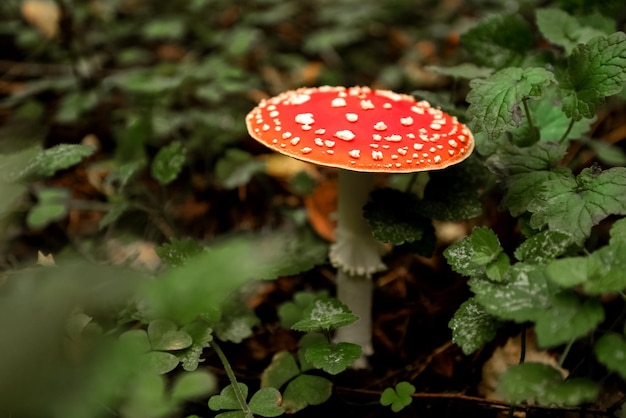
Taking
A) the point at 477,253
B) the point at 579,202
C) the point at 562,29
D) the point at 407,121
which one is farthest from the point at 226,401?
the point at 562,29

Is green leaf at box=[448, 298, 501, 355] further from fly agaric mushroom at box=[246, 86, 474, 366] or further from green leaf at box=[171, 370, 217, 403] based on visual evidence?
green leaf at box=[171, 370, 217, 403]

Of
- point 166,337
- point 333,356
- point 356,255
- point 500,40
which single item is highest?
point 500,40

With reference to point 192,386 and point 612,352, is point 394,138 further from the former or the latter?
point 192,386

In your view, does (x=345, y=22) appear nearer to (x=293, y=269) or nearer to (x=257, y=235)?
(x=257, y=235)

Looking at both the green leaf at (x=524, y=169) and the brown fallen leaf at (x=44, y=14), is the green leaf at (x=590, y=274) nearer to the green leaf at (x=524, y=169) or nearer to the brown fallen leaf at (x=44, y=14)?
the green leaf at (x=524, y=169)

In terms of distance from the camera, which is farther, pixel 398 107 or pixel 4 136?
pixel 4 136

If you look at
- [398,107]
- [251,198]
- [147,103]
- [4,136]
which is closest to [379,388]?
[398,107]

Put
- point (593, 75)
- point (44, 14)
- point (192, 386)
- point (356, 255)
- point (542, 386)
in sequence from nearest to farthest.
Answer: point (192, 386), point (542, 386), point (593, 75), point (356, 255), point (44, 14)
